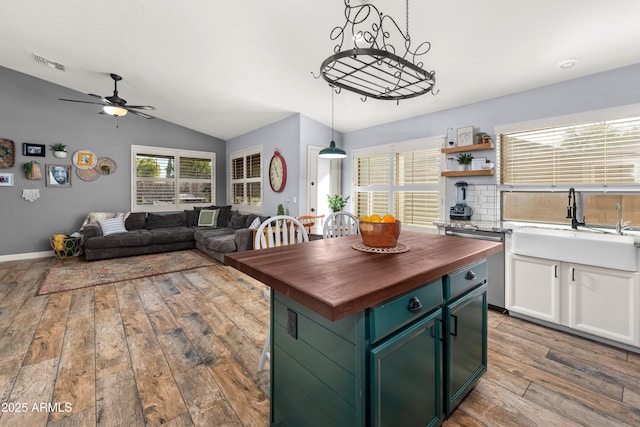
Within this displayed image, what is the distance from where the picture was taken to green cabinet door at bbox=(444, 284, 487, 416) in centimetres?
149

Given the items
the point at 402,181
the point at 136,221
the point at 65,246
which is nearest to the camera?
the point at 402,181

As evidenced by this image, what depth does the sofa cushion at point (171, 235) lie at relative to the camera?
575cm

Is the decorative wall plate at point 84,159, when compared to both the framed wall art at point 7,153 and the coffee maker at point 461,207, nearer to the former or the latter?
the framed wall art at point 7,153

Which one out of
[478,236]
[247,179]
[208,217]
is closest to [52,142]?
[208,217]

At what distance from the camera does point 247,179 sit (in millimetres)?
6902

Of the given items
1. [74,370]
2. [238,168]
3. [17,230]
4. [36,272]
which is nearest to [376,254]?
[74,370]

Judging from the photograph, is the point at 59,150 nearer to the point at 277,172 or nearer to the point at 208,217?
the point at 208,217

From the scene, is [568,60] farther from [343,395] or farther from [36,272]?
[36,272]

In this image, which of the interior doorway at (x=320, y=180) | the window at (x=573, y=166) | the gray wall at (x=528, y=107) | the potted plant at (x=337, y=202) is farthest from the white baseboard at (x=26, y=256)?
the window at (x=573, y=166)

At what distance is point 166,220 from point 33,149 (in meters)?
2.56

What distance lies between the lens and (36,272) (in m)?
4.49

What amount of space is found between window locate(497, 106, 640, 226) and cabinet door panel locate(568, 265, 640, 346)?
32.4 inches

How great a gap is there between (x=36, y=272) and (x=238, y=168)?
4.18 metres

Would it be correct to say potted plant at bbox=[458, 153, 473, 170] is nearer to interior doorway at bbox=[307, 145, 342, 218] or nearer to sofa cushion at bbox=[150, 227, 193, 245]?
interior doorway at bbox=[307, 145, 342, 218]
